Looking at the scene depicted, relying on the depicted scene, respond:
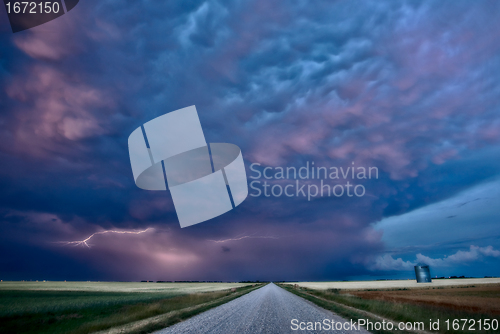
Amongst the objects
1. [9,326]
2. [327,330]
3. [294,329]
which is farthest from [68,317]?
[327,330]

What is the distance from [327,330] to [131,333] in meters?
8.81

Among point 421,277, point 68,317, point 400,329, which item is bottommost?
point 421,277

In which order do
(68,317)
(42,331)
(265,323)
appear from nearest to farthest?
(265,323)
(42,331)
(68,317)

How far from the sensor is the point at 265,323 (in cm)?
1293

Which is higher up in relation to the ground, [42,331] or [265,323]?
[265,323]

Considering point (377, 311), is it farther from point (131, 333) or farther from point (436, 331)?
point (131, 333)

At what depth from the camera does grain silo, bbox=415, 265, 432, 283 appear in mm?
95125

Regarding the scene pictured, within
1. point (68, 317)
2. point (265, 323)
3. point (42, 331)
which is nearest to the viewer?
point (265, 323)

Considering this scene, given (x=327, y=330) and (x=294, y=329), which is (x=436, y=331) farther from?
(x=294, y=329)

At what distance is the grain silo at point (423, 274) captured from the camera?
95.1 metres

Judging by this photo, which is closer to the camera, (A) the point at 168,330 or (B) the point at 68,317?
(A) the point at 168,330

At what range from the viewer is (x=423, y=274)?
314 ft

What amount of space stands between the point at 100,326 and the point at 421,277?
11345cm

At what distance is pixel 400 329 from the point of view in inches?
476
